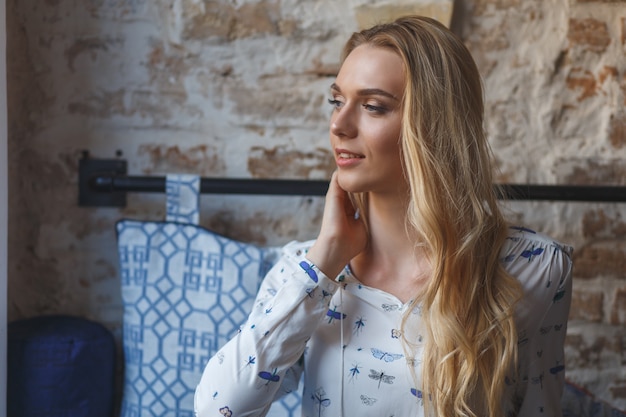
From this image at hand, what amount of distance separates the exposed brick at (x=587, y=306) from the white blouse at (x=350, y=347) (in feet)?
1.38

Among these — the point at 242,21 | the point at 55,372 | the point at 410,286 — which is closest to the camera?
the point at 410,286

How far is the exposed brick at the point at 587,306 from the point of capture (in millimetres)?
1805

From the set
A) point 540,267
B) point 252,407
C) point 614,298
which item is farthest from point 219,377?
point 614,298

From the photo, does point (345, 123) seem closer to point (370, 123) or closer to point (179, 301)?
point (370, 123)

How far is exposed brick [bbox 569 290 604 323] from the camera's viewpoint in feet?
5.92

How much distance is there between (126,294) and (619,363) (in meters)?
1.22

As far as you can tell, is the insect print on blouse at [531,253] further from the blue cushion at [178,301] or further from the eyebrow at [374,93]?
the blue cushion at [178,301]

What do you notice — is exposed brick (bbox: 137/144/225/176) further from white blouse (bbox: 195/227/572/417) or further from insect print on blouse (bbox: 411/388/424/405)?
insect print on blouse (bbox: 411/388/424/405)

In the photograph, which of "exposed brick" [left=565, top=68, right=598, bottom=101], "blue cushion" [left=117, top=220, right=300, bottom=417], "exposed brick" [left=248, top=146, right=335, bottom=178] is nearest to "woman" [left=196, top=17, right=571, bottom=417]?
"blue cushion" [left=117, top=220, right=300, bottom=417]

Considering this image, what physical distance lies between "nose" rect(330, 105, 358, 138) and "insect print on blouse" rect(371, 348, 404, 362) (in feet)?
1.25

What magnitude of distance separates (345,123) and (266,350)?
1.37ft

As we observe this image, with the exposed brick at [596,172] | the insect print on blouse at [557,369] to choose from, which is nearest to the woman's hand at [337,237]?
the insect print on blouse at [557,369]

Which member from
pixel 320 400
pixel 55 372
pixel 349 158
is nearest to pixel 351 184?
pixel 349 158

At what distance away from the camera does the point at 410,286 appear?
1.35 metres
